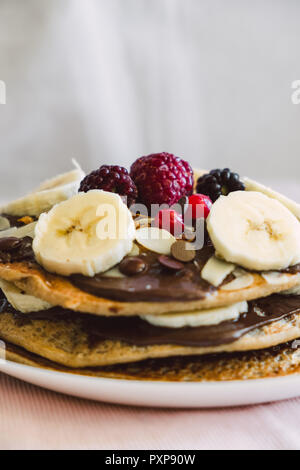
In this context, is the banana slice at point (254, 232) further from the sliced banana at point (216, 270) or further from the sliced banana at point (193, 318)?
the sliced banana at point (193, 318)

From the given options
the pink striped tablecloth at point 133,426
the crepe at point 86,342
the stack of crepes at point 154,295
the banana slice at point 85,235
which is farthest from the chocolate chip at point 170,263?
the pink striped tablecloth at point 133,426

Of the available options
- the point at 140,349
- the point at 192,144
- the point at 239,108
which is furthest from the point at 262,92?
the point at 140,349

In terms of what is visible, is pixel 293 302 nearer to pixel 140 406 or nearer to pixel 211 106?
pixel 140 406

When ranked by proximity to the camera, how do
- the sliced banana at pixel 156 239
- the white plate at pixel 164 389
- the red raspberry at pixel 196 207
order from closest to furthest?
the white plate at pixel 164 389, the sliced banana at pixel 156 239, the red raspberry at pixel 196 207

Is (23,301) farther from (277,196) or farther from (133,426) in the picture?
(277,196)

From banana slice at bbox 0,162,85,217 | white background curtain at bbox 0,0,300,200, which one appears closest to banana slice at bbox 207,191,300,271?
banana slice at bbox 0,162,85,217

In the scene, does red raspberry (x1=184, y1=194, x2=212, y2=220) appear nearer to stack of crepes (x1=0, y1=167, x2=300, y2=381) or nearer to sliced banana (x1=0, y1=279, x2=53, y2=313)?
stack of crepes (x1=0, y1=167, x2=300, y2=381)

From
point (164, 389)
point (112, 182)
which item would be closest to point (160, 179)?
point (112, 182)

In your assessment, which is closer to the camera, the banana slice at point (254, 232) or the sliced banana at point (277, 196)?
the banana slice at point (254, 232)
